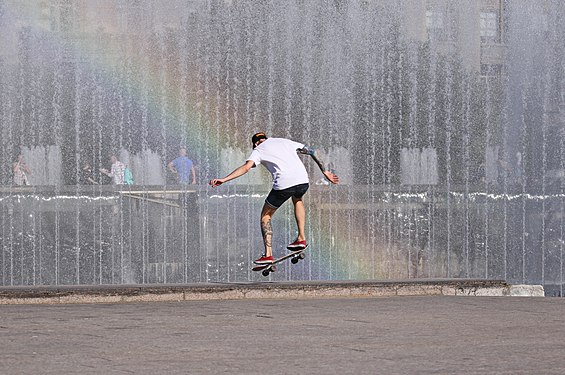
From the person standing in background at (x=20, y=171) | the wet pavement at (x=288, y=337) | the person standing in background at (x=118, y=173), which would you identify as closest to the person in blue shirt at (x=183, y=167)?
the person standing in background at (x=118, y=173)

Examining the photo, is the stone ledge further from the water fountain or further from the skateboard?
the water fountain

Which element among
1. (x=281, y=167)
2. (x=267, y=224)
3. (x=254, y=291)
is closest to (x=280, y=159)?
(x=281, y=167)

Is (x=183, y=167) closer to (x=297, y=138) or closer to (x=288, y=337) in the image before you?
(x=297, y=138)

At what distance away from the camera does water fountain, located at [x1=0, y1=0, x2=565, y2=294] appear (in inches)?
756

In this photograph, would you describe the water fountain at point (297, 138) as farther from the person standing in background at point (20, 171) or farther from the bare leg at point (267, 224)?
the bare leg at point (267, 224)

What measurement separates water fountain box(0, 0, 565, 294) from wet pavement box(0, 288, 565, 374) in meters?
5.78

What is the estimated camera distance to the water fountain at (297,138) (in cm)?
1920

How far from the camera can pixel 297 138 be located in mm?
26078

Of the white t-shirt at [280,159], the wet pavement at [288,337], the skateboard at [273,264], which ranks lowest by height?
the wet pavement at [288,337]

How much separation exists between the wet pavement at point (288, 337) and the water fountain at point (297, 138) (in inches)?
228

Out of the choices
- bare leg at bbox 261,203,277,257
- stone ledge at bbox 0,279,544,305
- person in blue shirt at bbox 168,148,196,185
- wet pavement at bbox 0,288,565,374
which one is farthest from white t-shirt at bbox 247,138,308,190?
person in blue shirt at bbox 168,148,196,185

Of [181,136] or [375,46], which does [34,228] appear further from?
[375,46]

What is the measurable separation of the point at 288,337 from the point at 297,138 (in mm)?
17705

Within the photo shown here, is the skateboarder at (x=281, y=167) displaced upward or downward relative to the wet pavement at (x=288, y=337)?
upward
